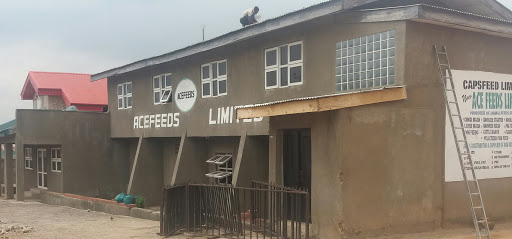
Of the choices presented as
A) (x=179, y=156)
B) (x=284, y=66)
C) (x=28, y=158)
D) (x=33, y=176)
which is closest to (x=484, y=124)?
(x=284, y=66)

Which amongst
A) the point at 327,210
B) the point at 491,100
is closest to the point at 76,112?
the point at 327,210

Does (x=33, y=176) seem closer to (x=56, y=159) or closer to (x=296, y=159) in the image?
(x=56, y=159)

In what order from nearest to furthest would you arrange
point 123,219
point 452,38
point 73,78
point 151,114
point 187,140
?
1. point 452,38
2. point 123,219
3. point 187,140
4. point 151,114
5. point 73,78

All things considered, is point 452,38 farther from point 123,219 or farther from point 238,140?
point 123,219

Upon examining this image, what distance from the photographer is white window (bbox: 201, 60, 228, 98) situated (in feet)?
51.5

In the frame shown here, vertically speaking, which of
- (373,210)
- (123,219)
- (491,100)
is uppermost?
(491,100)

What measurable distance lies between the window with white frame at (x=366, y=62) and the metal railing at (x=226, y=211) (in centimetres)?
296

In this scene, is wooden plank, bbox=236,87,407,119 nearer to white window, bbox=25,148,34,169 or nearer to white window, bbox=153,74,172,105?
white window, bbox=153,74,172,105

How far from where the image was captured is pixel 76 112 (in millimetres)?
21828

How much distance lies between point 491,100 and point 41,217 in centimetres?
1352

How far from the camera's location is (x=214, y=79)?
1616cm

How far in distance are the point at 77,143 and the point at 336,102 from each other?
1561 centimetres

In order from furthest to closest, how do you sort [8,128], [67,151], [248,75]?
[8,128]
[67,151]
[248,75]

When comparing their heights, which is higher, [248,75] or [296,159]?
[248,75]
